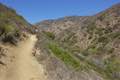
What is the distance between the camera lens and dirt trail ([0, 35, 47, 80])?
23973 mm

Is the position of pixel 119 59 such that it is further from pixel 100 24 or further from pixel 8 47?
pixel 8 47

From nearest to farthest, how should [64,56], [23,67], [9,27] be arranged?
[23,67], [9,27], [64,56]

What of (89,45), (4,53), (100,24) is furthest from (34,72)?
(100,24)

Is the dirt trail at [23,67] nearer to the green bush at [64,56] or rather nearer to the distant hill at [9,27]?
the distant hill at [9,27]

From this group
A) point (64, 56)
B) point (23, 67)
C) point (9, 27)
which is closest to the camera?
point (23, 67)

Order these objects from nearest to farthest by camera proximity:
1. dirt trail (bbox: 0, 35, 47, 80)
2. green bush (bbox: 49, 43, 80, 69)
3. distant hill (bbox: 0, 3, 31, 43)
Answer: dirt trail (bbox: 0, 35, 47, 80), distant hill (bbox: 0, 3, 31, 43), green bush (bbox: 49, 43, 80, 69)

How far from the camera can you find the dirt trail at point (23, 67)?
24.0m

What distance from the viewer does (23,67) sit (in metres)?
25.0

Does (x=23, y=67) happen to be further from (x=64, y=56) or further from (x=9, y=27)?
(x=64, y=56)

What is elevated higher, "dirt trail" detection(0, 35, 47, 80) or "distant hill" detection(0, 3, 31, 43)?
"distant hill" detection(0, 3, 31, 43)

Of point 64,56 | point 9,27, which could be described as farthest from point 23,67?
point 64,56

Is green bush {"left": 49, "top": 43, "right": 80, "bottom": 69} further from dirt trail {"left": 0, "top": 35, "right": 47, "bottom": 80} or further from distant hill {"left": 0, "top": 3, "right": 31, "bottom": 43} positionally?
dirt trail {"left": 0, "top": 35, "right": 47, "bottom": 80}

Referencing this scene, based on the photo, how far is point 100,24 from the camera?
301ft

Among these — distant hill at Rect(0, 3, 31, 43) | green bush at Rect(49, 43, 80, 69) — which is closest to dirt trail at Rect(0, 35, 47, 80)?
distant hill at Rect(0, 3, 31, 43)
